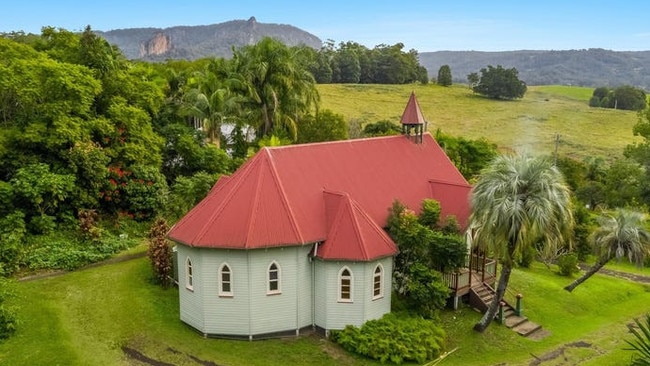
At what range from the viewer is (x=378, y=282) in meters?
25.7

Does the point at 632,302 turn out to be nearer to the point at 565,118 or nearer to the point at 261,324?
the point at 261,324

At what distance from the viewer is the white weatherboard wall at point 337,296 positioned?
2498 centimetres

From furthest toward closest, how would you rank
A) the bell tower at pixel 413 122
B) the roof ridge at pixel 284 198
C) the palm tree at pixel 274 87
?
the palm tree at pixel 274 87
the bell tower at pixel 413 122
the roof ridge at pixel 284 198

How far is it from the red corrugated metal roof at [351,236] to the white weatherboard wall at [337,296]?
1.74 feet

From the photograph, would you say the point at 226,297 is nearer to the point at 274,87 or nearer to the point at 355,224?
the point at 355,224

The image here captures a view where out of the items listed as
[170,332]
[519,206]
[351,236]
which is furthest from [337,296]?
[519,206]

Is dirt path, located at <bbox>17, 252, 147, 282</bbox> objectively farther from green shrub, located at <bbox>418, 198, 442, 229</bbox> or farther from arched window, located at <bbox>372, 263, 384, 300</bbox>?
green shrub, located at <bbox>418, 198, 442, 229</bbox>

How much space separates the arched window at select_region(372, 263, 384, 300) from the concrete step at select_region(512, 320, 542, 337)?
769cm

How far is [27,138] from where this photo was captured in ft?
110

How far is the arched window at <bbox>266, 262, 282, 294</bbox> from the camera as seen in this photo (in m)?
24.7

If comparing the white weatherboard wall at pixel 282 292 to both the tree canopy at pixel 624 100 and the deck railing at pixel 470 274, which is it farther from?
the tree canopy at pixel 624 100

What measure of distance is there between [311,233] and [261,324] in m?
4.75

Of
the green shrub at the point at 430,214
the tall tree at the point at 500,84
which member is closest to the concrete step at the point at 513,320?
the green shrub at the point at 430,214

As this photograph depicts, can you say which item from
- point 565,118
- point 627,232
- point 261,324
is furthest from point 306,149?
point 565,118
